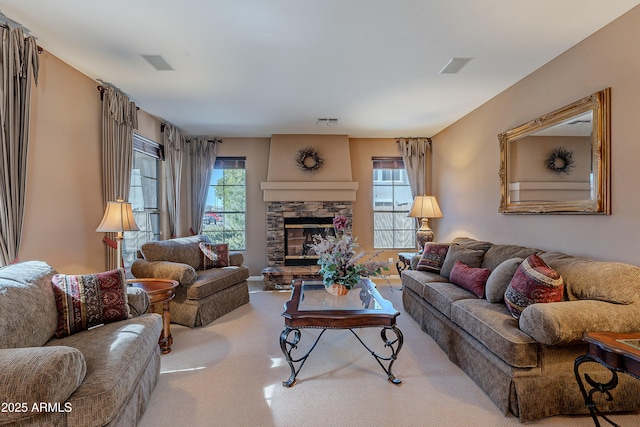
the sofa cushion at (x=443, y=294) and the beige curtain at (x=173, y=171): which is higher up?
the beige curtain at (x=173, y=171)

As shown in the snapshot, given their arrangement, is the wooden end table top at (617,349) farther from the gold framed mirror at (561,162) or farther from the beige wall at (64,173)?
the beige wall at (64,173)

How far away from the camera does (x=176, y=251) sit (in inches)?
159

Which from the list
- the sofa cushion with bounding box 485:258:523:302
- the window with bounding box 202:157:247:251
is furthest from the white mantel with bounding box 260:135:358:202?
the sofa cushion with bounding box 485:258:523:302

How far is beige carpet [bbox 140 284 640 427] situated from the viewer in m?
1.99

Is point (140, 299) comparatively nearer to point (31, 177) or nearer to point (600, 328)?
point (31, 177)

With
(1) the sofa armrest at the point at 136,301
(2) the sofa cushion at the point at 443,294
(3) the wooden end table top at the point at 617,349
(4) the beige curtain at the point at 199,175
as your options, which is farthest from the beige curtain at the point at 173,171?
(3) the wooden end table top at the point at 617,349

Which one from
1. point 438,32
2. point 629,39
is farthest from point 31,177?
point 629,39

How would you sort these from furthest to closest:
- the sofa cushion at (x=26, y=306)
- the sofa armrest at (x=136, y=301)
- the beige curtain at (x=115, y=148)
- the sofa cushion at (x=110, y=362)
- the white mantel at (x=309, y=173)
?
the white mantel at (x=309, y=173), the beige curtain at (x=115, y=148), the sofa armrest at (x=136, y=301), the sofa cushion at (x=26, y=306), the sofa cushion at (x=110, y=362)

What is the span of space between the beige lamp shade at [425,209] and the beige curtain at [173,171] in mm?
3845

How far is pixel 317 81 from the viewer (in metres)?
3.37

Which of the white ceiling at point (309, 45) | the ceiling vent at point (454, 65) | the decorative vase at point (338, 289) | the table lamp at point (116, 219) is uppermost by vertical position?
the white ceiling at point (309, 45)

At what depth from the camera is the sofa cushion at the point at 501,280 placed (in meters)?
2.60

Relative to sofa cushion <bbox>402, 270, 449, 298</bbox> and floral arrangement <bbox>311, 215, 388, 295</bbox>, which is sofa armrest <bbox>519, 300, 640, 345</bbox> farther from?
sofa cushion <bbox>402, 270, 449, 298</bbox>

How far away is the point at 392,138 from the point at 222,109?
3.18 metres
